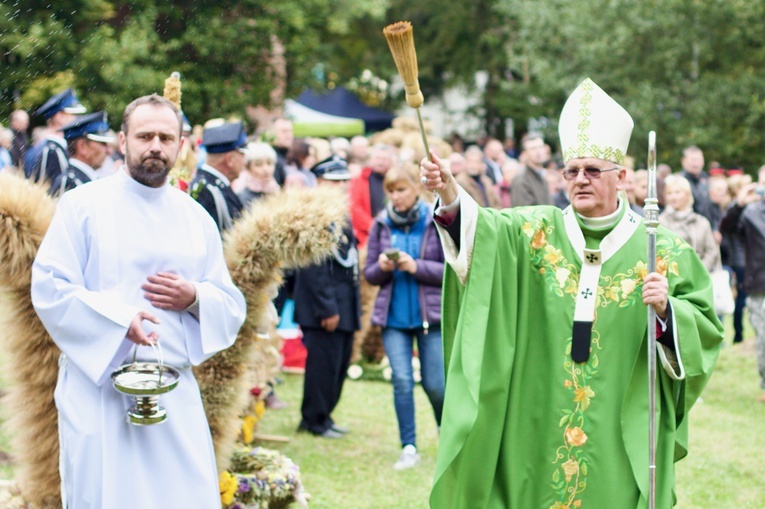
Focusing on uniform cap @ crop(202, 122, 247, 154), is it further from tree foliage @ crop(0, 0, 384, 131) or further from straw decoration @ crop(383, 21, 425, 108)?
tree foliage @ crop(0, 0, 384, 131)

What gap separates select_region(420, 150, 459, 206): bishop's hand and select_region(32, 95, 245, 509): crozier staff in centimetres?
108

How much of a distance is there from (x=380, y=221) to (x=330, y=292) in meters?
0.78

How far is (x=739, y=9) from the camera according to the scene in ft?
71.2

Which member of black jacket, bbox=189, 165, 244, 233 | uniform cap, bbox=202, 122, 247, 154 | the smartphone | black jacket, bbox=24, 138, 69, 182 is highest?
uniform cap, bbox=202, 122, 247, 154

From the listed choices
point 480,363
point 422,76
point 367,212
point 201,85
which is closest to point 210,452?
point 480,363

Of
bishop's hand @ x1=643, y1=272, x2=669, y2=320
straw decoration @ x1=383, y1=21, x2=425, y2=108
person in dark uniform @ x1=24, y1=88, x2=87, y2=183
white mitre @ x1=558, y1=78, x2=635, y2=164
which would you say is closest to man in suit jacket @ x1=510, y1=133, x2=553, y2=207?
person in dark uniform @ x1=24, y1=88, x2=87, y2=183

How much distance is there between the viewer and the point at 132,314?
4367mm

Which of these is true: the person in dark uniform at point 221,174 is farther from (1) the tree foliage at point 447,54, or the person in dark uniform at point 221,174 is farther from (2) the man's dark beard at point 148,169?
(1) the tree foliage at point 447,54

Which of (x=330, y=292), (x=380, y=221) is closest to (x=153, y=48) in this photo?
(x=330, y=292)

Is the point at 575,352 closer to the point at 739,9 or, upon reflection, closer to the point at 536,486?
the point at 536,486

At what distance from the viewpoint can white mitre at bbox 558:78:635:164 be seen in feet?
15.7

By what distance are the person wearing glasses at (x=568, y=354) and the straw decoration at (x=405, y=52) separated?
57 centimetres

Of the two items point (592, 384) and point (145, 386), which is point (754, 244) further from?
point (145, 386)

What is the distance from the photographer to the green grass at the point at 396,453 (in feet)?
23.5
